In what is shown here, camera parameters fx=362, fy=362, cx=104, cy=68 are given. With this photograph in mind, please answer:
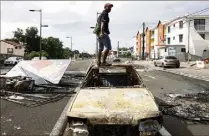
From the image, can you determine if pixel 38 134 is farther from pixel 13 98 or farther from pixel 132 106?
pixel 13 98

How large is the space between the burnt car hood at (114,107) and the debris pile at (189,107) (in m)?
2.66

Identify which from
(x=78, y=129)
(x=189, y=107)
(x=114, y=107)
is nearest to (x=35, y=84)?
(x=189, y=107)

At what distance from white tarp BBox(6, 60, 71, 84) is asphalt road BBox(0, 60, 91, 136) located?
334cm

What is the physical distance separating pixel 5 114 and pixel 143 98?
571cm

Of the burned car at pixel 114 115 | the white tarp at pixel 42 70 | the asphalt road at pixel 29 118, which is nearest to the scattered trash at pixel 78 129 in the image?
the burned car at pixel 114 115

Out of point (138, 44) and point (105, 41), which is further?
point (138, 44)

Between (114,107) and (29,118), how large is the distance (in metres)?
4.65

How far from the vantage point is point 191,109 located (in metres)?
10.2

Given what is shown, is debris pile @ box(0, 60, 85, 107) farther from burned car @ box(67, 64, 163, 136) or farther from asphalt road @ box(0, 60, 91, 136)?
burned car @ box(67, 64, 163, 136)

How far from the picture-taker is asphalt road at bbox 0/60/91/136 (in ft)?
29.3

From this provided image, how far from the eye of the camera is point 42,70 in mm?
16875

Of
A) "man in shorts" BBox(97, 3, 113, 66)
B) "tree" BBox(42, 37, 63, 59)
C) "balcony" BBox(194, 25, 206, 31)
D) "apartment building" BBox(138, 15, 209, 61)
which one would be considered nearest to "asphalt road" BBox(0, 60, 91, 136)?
"man in shorts" BBox(97, 3, 113, 66)

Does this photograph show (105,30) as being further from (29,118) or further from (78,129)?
(78,129)

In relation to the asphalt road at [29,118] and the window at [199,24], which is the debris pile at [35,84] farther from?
the window at [199,24]
